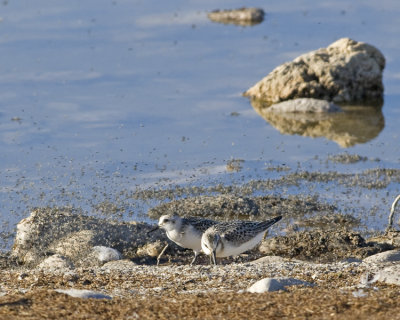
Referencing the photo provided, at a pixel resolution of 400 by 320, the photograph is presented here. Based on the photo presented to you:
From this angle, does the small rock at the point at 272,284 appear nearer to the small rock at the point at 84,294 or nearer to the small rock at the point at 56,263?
the small rock at the point at 84,294

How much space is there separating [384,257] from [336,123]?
9.81m

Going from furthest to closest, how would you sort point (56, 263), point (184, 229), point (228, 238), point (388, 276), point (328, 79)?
point (328, 79), point (56, 263), point (184, 229), point (228, 238), point (388, 276)

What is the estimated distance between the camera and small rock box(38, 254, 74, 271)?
46.1 ft

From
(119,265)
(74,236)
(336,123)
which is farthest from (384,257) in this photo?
(336,123)

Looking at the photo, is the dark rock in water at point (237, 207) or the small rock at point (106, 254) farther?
the dark rock in water at point (237, 207)

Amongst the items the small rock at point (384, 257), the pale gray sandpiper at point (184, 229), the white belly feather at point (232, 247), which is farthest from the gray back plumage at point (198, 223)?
the small rock at point (384, 257)

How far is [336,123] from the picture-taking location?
76.5ft

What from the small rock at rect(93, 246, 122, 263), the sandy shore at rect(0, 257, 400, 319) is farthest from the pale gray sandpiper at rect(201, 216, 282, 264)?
the small rock at rect(93, 246, 122, 263)

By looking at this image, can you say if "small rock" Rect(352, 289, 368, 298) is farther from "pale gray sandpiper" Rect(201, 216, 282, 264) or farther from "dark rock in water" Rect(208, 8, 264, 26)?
"dark rock in water" Rect(208, 8, 264, 26)

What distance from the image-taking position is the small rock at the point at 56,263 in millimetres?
14039

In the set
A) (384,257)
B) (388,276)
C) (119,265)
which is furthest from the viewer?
(119,265)

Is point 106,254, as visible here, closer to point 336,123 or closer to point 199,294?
point 199,294

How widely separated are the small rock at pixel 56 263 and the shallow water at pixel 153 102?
5.74 feet

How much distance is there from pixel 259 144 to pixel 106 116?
14.0 ft
